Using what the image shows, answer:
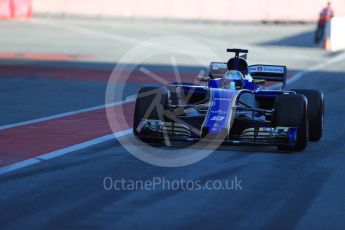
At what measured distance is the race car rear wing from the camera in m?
12.2

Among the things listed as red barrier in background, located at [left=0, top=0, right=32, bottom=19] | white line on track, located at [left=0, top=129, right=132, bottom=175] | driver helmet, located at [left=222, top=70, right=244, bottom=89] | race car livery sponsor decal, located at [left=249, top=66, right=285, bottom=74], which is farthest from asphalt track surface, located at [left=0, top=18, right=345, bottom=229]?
red barrier in background, located at [left=0, top=0, right=32, bottom=19]

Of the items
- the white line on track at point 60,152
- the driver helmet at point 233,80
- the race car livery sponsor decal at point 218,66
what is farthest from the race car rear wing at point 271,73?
the white line on track at point 60,152

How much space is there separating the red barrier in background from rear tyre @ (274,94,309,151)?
1445 inches

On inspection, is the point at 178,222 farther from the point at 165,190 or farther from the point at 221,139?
the point at 221,139

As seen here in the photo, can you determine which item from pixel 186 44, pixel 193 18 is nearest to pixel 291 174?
pixel 186 44

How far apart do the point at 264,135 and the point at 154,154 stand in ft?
4.32

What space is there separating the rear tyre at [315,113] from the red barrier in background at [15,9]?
118ft

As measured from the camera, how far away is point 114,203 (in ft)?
24.3

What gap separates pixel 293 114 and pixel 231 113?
2.40ft

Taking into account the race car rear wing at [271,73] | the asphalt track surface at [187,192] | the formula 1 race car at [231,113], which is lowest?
the asphalt track surface at [187,192]

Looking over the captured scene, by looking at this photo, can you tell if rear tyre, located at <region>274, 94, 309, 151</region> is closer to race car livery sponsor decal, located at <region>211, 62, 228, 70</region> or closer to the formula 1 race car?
the formula 1 race car

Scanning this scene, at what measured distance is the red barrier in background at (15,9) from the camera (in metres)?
45.9

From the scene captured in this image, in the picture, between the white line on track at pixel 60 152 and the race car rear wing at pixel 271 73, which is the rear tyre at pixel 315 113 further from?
the white line on track at pixel 60 152

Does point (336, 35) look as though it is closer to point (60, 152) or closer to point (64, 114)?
point (64, 114)
